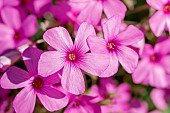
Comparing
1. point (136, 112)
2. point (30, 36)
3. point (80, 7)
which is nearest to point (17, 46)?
point (30, 36)

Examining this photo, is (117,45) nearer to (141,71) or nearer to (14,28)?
(141,71)

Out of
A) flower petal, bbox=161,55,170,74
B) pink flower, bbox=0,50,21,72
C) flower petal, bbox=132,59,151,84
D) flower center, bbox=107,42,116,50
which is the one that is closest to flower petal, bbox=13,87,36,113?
pink flower, bbox=0,50,21,72

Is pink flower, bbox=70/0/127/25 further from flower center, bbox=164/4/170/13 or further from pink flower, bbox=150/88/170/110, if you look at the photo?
pink flower, bbox=150/88/170/110

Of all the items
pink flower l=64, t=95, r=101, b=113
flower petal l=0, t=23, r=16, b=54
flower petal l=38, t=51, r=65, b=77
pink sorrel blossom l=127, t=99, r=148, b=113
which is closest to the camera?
flower petal l=38, t=51, r=65, b=77

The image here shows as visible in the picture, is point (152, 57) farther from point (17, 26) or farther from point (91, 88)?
point (17, 26)

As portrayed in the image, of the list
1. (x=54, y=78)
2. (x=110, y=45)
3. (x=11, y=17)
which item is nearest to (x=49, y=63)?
(x=54, y=78)

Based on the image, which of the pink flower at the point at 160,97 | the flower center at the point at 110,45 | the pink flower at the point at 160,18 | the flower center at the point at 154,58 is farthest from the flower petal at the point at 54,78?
the pink flower at the point at 160,97

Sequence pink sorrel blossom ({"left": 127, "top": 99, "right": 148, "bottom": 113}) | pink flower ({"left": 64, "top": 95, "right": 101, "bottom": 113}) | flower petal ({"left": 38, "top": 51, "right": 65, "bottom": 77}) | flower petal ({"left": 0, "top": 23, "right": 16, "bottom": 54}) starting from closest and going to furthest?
flower petal ({"left": 38, "top": 51, "right": 65, "bottom": 77}) → pink flower ({"left": 64, "top": 95, "right": 101, "bottom": 113}) → flower petal ({"left": 0, "top": 23, "right": 16, "bottom": 54}) → pink sorrel blossom ({"left": 127, "top": 99, "right": 148, "bottom": 113})
